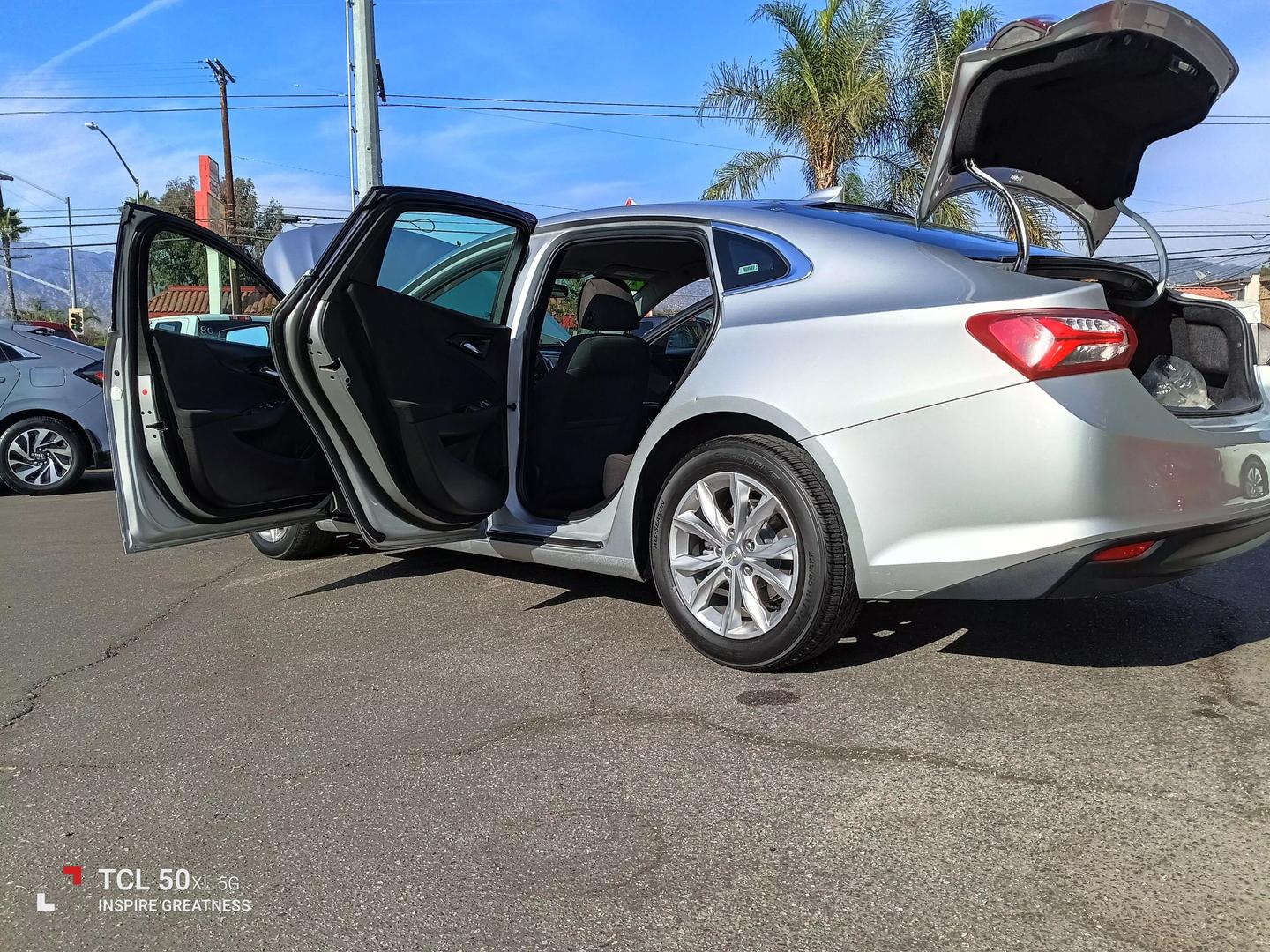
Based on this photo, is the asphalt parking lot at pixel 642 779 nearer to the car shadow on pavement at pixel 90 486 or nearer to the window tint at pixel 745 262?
the window tint at pixel 745 262

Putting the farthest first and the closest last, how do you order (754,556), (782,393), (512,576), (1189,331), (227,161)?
(227,161) < (512,576) < (1189,331) < (754,556) < (782,393)

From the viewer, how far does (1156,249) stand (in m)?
3.76

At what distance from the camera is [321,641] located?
405 cm

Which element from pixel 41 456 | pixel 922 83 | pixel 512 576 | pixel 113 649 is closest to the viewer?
pixel 113 649

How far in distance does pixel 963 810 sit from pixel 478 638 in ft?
6.88

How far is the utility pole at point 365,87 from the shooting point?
12.8m

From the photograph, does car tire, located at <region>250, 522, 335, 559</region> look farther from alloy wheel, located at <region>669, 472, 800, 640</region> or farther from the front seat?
alloy wheel, located at <region>669, 472, 800, 640</region>

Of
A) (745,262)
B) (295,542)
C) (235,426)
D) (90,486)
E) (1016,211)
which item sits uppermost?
(1016,211)

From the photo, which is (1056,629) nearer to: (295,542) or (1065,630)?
(1065,630)

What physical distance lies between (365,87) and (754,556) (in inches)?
453

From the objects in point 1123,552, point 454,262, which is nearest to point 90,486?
point 454,262

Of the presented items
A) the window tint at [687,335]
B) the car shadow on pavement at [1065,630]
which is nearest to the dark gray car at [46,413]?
the window tint at [687,335]

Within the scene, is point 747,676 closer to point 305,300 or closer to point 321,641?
point 321,641

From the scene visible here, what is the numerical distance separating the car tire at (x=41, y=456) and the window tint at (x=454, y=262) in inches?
260
